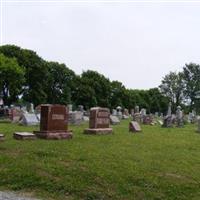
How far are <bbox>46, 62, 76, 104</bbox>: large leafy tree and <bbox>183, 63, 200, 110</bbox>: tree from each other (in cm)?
3264

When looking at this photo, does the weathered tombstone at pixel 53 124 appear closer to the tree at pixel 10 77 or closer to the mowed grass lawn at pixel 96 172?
the mowed grass lawn at pixel 96 172

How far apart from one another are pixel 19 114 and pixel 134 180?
2120 centimetres

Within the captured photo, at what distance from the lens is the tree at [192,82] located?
9294 cm

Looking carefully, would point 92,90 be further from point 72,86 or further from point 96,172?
point 96,172

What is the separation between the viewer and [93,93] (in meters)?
73.6

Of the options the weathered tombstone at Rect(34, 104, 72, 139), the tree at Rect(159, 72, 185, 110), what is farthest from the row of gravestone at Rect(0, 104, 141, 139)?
the tree at Rect(159, 72, 185, 110)

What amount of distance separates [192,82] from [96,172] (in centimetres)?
8767

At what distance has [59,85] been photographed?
71375mm

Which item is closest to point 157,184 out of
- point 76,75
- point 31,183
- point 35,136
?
point 31,183

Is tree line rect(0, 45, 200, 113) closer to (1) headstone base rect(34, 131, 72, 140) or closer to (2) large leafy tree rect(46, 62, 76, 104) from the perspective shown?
(2) large leafy tree rect(46, 62, 76, 104)

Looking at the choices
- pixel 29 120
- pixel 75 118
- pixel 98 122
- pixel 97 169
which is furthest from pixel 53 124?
pixel 75 118

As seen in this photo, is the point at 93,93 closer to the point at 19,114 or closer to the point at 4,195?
the point at 19,114

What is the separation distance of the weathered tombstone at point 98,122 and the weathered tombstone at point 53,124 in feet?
Result: 8.57

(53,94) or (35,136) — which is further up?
(53,94)
